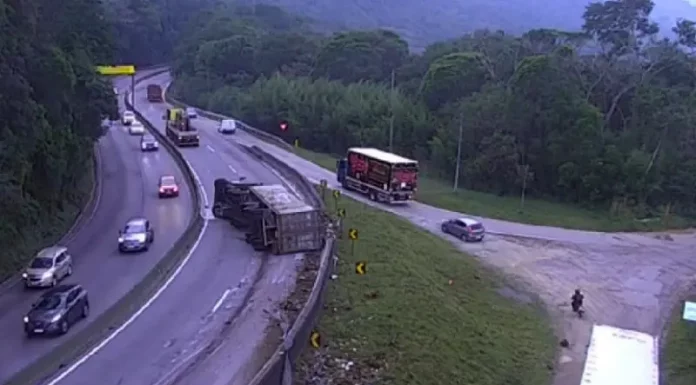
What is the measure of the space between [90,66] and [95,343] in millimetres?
26119

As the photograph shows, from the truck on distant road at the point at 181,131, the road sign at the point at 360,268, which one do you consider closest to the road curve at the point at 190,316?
the road sign at the point at 360,268

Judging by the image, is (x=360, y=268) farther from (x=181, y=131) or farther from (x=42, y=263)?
(x=181, y=131)

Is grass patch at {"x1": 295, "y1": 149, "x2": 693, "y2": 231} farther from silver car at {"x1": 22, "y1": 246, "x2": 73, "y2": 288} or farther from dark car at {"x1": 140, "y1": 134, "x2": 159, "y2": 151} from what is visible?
silver car at {"x1": 22, "y1": 246, "x2": 73, "y2": 288}

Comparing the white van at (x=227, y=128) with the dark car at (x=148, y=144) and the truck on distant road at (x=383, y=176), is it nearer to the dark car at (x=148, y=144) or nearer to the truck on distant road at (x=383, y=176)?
the dark car at (x=148, y=144)

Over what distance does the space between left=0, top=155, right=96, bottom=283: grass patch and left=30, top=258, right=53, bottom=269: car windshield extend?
5.46 feet

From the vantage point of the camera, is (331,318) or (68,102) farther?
(68,102)

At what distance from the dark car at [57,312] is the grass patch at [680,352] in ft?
66.4

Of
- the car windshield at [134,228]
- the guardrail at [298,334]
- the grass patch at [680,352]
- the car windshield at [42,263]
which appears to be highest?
the guardrail at [298,334]

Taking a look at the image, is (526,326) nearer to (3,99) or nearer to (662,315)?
(662,315)

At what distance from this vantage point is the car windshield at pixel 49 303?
26.0 meters

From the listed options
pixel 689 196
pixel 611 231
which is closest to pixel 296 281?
pixel 611 231

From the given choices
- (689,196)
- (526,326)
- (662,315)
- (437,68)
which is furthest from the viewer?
(437,68)

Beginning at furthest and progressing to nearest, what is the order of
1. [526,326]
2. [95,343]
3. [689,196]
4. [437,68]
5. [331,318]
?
[437,68], [689,196], [526,326], [331,318], [95,343]

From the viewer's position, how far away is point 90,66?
1868 inches
